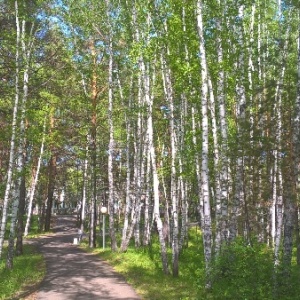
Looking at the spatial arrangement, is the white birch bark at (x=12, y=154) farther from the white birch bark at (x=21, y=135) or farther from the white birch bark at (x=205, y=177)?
the white birch bark at (x=205, y=177)

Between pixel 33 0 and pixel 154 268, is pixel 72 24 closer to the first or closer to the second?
pixel 33 0

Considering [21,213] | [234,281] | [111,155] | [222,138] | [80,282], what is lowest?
[80,282]

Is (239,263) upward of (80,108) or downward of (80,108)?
downward

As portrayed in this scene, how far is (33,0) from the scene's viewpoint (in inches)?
669

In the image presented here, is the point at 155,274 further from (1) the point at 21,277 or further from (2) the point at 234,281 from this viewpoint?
(2) the point at 234,281

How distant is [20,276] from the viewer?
13883 millimetres

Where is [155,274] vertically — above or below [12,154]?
below

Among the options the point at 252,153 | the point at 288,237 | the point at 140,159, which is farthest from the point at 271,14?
the point at 288,237

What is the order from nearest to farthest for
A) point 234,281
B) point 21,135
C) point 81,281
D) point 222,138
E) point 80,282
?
point 234,281 → point 222,138 → point 80,282 → point 81,281 → point 21,135

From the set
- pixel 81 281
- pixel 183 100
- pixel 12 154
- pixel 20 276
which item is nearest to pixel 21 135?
pixel 12 154

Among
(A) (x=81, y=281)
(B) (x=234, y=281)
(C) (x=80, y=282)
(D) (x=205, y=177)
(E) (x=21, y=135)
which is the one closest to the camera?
(B) (x=234, y=281)

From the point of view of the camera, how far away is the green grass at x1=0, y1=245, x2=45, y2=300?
38.8 feet

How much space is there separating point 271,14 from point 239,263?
1623cm

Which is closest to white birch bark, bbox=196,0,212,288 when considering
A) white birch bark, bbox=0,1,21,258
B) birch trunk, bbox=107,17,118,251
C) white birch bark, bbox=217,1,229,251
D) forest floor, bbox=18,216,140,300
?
white birch bark, bbox=217,1,229,251
